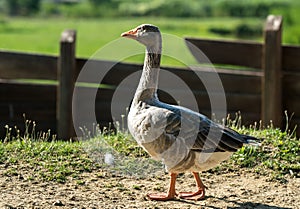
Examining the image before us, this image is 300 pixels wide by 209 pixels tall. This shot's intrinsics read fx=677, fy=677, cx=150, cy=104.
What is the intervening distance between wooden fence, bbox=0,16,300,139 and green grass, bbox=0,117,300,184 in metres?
2.96

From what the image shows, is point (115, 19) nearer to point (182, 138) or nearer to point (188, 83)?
point (188, 83)

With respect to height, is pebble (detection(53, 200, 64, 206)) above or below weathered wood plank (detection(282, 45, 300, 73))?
below

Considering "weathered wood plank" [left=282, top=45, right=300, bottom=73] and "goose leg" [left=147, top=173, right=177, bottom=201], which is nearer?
"goose leg" [left=147, top=173, right=177, bottom=201]

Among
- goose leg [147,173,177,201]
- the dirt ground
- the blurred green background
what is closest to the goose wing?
goose leg [147,173,177,201]

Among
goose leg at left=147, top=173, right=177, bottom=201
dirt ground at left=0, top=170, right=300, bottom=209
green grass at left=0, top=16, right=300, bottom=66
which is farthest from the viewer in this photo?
green grass at left=0, top=16, right=300, bottom=66

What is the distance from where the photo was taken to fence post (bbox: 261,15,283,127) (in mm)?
10922

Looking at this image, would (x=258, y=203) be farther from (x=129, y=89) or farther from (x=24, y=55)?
(x=24, y=55)

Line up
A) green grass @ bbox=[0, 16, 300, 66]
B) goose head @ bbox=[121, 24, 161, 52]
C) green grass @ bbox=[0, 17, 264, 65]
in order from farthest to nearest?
green grass @ bbox=[0, 17, 264, 65]
green grass @ bbox=[0, 16, 300, 66]
goose head @ bbox=[121, 24, 161, 52]

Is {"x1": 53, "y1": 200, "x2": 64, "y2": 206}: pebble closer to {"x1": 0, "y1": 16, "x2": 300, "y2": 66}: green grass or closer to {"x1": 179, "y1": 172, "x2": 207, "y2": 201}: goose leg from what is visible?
{"x1": 179, "y1": 172, "x2": 207, "y2": 201}: goose leg

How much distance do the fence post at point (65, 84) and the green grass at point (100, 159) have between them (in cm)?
289

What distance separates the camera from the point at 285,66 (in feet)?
36.9

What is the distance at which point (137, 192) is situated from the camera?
6.75 metres

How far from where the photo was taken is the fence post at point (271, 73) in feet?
35.8

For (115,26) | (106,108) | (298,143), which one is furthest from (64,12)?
(298,143)
